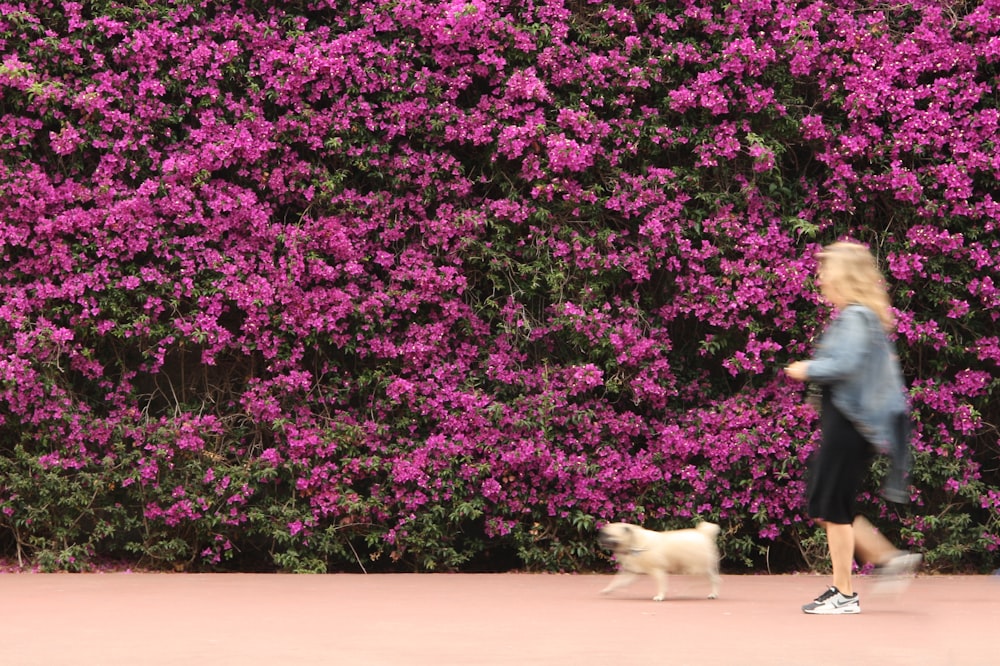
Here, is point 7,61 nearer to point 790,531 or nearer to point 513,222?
point 513,222

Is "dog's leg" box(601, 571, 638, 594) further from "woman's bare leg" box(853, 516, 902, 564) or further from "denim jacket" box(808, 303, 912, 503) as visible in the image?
"denim jacket" box(808, 303, 912, 503)

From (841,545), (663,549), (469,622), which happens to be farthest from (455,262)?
(841,545)

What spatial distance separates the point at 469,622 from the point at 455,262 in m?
3.07

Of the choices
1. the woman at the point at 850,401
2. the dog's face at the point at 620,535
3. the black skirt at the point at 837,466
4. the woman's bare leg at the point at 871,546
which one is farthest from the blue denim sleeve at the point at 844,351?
the dog's face at the point at 620,535

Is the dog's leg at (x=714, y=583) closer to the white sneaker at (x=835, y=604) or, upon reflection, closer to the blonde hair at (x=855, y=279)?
the white sneaker at (x=835, y=604)

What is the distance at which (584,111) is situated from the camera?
8.89 m

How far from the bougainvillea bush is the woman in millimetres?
2108

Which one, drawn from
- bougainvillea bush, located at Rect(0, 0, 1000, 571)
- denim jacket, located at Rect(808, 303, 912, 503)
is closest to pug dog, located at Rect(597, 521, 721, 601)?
denim jacket, located at Rect(808, 303, 912, 503)

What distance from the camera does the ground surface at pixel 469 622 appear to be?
5547mm

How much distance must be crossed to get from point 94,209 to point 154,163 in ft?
1.65

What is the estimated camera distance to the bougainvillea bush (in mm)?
8727

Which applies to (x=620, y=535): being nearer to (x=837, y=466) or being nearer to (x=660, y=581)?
(x=660, y=581)

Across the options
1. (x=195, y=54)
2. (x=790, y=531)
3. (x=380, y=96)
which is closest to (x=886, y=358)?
(x=790, y=531)

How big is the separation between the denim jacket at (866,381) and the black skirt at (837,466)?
0.06 meters
